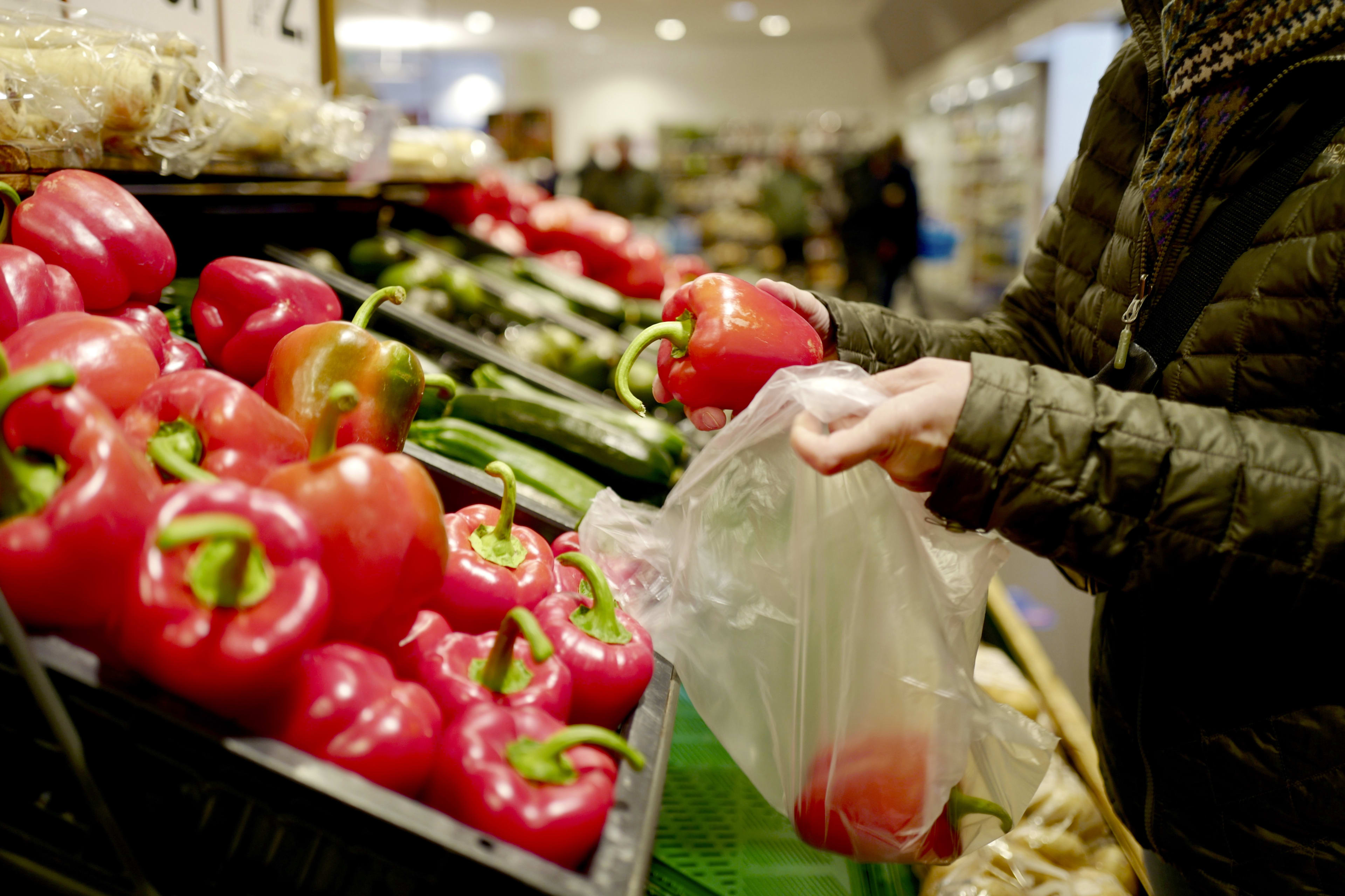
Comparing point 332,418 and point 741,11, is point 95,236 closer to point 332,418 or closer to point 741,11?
point 332,418

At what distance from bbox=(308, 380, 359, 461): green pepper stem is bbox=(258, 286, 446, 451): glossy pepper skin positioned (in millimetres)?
222

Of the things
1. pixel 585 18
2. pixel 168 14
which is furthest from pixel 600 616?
pixel 585 18

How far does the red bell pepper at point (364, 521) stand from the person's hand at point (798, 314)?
1.43 ft

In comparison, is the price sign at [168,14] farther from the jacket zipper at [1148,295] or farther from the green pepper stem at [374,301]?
the jacket zipper at [1148,295]

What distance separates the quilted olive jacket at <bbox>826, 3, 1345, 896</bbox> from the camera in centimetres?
84

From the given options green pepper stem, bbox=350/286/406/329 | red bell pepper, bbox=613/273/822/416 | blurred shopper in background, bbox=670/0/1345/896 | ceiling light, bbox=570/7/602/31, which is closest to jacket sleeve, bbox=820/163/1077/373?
blurred shopper in background, bbox=670/0/1345/896

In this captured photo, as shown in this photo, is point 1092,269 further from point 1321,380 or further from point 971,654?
point 971,654

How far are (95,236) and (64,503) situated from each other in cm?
63

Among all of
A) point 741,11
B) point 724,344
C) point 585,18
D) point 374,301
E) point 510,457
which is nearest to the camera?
point 724,344

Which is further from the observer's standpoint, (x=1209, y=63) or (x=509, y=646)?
(x=1209, y=63)

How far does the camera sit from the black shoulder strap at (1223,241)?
966 millimetres

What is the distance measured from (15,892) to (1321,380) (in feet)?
4.41

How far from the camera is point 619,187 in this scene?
9.36m

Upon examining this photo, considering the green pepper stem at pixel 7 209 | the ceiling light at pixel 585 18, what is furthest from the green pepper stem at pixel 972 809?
the ceiling light at pixel 585 18
